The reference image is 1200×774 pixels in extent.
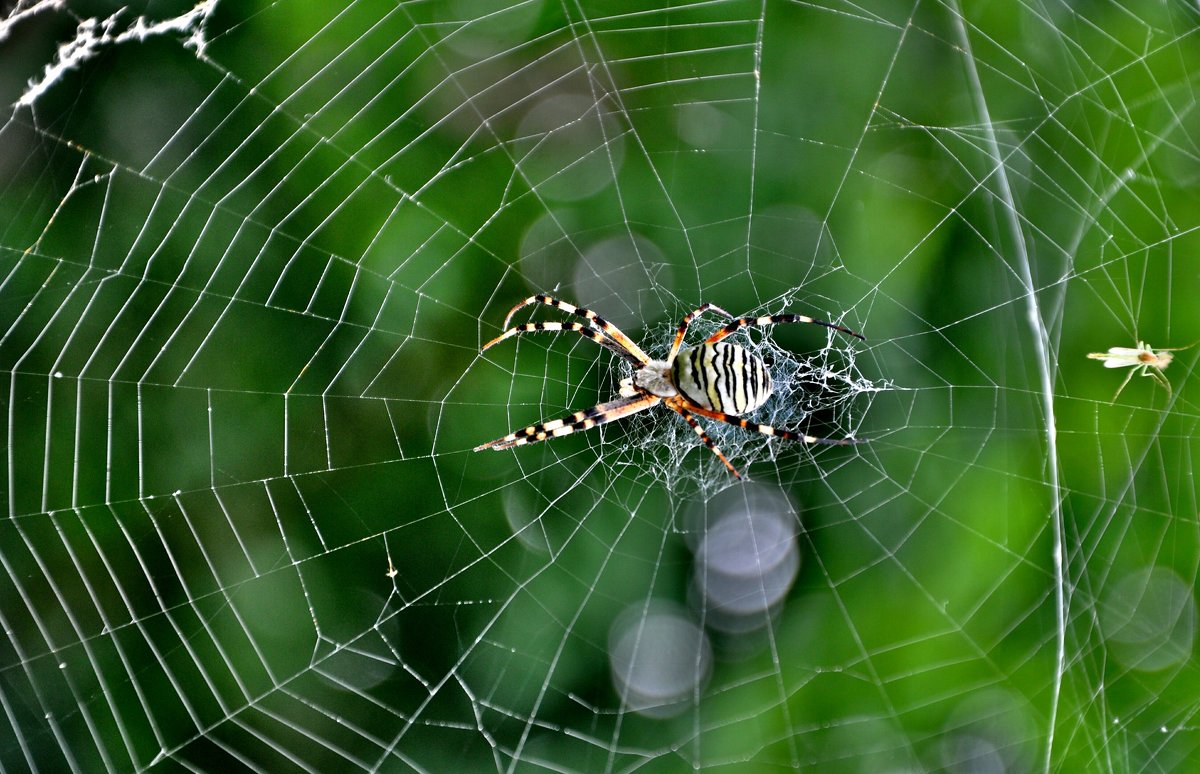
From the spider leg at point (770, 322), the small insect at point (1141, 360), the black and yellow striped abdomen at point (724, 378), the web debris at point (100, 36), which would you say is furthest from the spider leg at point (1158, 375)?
the web debris at point (100, 36)

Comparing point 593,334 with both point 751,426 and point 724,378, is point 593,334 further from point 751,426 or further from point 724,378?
point 751,426

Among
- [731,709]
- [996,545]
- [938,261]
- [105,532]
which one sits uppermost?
[938,261]

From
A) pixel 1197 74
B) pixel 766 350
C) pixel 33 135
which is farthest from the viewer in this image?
pixel 766 350

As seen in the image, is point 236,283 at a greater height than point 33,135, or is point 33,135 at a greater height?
point 33,135

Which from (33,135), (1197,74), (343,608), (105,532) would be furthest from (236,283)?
(1197,74)

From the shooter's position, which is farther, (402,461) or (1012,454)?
(402,461)

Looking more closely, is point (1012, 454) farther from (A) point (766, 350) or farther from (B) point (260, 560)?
(B) point (260, 560)

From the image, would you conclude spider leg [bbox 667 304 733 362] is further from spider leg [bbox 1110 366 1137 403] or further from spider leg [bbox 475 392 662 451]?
spider leg [bbox 1110 366 1137 403]

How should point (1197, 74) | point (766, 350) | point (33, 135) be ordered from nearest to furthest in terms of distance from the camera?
point (33, 135) → point (1197, 74) → point (766, 350)
